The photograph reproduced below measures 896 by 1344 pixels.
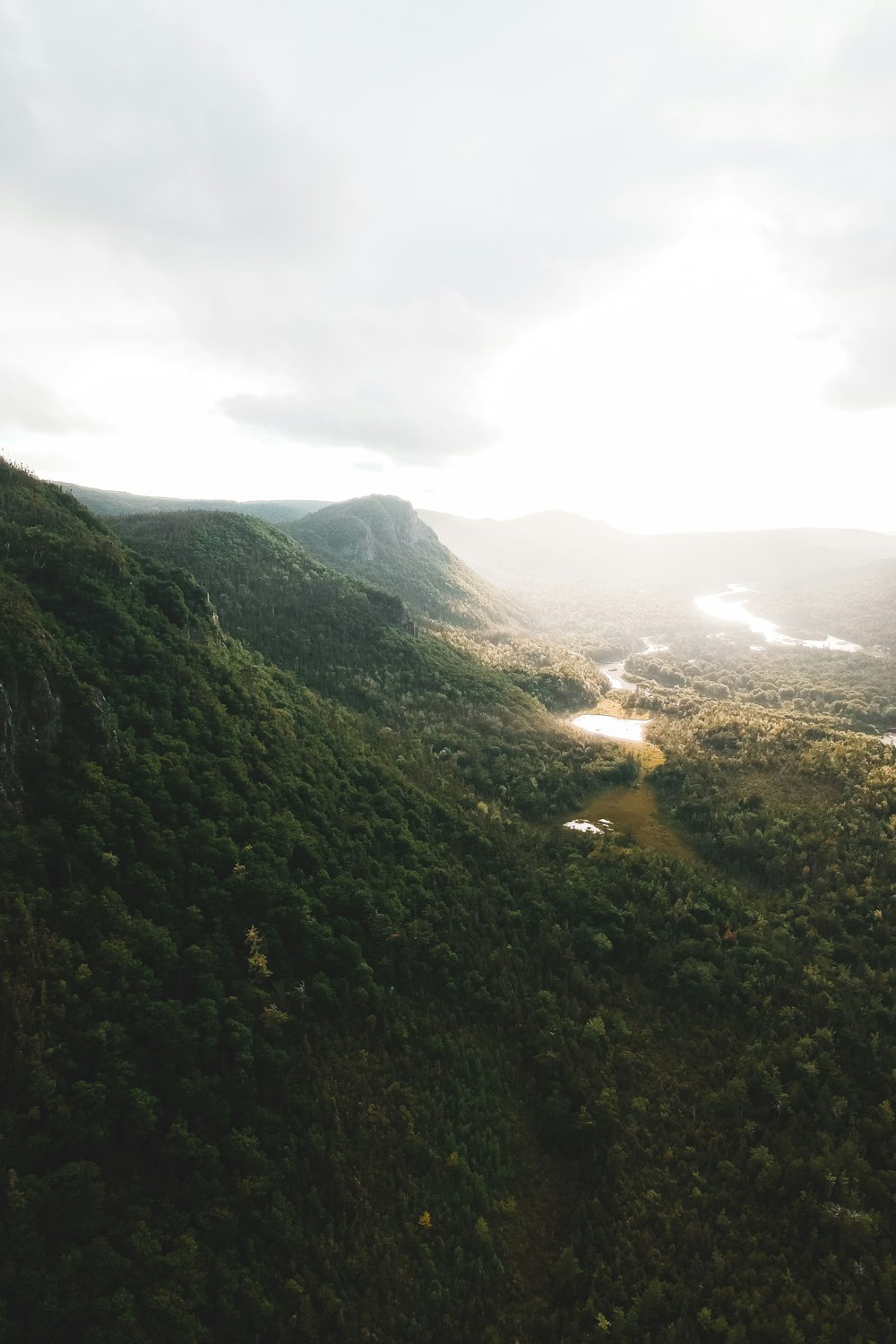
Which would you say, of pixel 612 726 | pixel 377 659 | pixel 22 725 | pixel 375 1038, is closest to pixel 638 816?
pixel 612 726

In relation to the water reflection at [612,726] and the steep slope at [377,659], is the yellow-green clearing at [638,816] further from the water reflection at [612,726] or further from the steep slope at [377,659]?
the water reflection at [612,726]

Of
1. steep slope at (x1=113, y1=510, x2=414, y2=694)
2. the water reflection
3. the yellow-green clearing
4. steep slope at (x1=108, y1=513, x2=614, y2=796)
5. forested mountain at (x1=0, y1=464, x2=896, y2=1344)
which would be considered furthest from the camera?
the water reflection

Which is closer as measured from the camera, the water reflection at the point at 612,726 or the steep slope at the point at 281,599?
the steep slope at the point at 281,599

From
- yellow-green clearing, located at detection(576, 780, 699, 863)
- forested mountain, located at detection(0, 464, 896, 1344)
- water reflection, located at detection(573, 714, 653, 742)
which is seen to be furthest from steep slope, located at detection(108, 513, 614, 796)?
forested mountain, located at detection(0, 464, 896, 1344)

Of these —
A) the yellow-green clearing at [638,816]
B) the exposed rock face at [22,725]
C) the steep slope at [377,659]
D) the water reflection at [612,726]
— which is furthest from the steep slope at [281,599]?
the exposed rock face at [22,725]

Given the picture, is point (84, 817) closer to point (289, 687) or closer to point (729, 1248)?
point (289, 687)

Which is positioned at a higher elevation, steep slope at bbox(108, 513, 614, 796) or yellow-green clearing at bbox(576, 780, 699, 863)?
steep slope at bbox(108, 513, 614, 796)

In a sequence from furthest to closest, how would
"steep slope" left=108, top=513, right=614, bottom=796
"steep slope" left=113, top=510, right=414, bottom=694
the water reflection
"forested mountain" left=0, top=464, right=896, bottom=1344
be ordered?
the water reflection
"steep slope" left=113, top=510, right=414, bottom=694
"steep slope" left=108, top=513, right=614, bottom=796
"forested mountain" left=0, top=464, right=896, bottom=1344

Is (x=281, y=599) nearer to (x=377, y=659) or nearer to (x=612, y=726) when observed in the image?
(x=377, y=659)

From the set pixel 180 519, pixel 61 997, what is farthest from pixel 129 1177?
pixel 180 519

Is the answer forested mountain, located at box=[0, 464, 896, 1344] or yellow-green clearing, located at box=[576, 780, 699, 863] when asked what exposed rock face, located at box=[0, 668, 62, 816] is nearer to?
forested mountain, located at box=[0, 464, 896, 1344]
